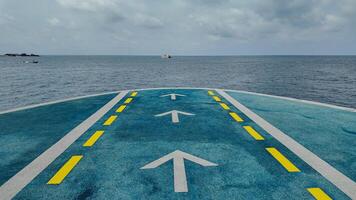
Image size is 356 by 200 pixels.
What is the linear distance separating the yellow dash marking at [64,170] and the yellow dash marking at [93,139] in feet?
2.04

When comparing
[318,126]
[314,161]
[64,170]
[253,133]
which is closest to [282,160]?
[314,161]

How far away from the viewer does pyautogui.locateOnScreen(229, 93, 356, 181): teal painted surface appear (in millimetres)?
4406

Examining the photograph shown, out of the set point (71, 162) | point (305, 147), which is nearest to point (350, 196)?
point (305, 147)

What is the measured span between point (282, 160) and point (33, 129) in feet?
21.0

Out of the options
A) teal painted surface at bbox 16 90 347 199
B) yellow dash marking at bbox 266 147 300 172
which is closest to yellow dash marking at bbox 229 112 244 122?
teal painted surface at bbox 16 90 347 199

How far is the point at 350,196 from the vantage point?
3166 millimetres

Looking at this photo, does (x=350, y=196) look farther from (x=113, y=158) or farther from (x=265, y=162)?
(x=113, y=158)

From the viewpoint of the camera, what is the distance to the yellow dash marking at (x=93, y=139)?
5101 millimetres

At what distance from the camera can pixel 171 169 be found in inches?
156

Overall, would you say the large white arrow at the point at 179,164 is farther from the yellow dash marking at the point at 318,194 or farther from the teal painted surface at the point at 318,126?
the teal painted surface at the point at 318,126

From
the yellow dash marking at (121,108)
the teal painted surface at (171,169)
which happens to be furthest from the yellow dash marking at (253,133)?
the yellow dash marking at (121,108)

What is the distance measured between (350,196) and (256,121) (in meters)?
3.63

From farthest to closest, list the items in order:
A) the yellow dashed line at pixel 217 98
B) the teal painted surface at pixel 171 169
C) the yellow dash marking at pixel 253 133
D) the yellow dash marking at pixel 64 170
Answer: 1. the yellow dashed line at pixel 217 98
2. the yellow dash marking at pixel 253 133
3. the yellow dash marking at pixel 64 170
4. the teal painted surface at pixel 171 169

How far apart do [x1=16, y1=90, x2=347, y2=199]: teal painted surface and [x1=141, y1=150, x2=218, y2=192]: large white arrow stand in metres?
0.09
